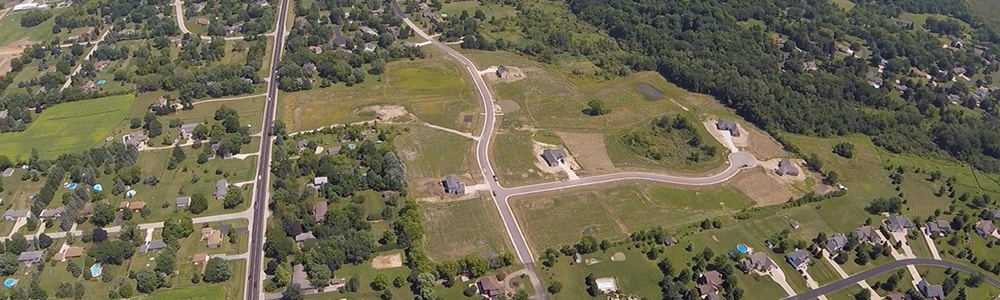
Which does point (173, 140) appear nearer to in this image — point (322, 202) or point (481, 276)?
point (322, 202)

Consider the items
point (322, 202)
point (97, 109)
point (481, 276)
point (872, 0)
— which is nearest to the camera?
point (481, 276)

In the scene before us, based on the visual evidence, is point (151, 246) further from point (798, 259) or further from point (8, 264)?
point (798, 259)

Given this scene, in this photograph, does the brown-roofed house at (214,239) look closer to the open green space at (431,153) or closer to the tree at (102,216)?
the tree at (102,216)

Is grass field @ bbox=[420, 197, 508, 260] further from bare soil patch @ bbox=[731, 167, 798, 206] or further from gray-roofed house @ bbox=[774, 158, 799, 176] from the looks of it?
gray-roofed house @ bbox=[774, 158, 799, 176]

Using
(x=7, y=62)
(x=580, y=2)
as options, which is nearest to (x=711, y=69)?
(x=580, y=2)

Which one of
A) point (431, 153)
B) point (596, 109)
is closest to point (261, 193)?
point (431, 153)

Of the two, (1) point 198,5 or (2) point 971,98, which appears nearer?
(2) point 971,98
